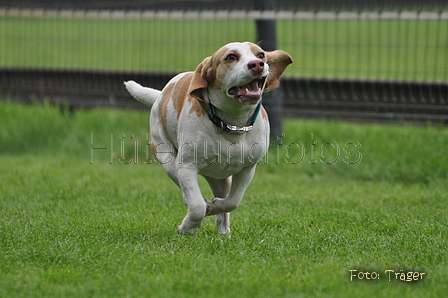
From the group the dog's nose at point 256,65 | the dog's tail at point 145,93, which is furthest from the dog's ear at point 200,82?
the dog's tail at point 145,93

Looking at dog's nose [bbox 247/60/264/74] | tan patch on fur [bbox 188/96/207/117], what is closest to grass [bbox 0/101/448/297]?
tan patch on fur [bbox 188/96/207/117]

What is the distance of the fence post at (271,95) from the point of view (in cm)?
801

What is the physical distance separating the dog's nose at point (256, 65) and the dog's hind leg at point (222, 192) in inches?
46.2

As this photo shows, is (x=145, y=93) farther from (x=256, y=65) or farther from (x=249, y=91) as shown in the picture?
(x=256, y=65)

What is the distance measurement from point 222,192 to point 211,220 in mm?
500

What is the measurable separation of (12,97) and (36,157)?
2.15 meters

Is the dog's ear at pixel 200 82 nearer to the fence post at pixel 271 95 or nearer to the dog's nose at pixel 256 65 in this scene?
the dog's nose at pixel 256 65

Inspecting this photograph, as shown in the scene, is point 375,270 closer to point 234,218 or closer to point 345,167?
point 234,218

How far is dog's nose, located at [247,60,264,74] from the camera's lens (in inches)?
150

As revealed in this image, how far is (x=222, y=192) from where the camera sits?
189 inches

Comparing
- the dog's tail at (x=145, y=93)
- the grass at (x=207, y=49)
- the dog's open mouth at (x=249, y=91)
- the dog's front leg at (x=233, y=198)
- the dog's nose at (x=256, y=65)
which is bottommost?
the grass at (x=207, y=49)

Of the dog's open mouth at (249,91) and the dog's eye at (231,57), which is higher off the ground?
the dog's eye at (231,57)

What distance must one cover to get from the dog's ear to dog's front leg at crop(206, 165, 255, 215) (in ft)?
2.06

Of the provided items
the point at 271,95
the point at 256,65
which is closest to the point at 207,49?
the point at 271,95
